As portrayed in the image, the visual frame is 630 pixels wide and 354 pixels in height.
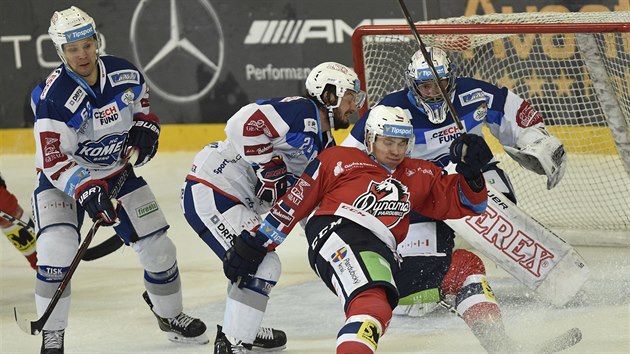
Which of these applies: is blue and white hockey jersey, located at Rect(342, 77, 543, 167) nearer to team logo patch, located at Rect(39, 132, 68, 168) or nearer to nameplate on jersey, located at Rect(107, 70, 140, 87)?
nameplate on jersey, located at Rect(107, 70, 140, 87)

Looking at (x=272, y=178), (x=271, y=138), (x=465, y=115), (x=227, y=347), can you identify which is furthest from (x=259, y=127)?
(x=465, y=115)

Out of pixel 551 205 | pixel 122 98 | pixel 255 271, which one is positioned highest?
pixel 122 98

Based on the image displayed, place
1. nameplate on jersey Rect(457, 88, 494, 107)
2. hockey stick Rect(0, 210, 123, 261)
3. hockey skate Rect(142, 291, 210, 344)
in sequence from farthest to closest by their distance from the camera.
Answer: hockey stick Rect(0, 210, 123, 261)
nameplate on jersey Rect(457, 88, 494, 107)
hockey skate Rect(142, 291, 210, 344)

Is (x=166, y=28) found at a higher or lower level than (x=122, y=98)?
lower

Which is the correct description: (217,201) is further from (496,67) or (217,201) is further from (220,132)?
(220,132)

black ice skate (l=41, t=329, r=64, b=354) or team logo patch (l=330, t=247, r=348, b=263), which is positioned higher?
team logo patch (l=330, t=247, r=348, b=263)

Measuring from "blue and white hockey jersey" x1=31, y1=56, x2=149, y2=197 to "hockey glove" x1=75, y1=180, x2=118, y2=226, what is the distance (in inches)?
1.6

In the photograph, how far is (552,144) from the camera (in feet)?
18.1

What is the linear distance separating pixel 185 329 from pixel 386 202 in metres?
1.30

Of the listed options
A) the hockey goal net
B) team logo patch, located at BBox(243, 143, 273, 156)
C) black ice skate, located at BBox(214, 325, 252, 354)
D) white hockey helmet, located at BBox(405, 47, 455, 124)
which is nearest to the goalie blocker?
white hockey helmet, located at BBox(405, 47, 455, 124)

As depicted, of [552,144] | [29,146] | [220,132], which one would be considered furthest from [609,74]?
[29,146]

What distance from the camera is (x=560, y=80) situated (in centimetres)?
727

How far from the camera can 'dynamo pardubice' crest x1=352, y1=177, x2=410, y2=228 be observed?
14.6 ft

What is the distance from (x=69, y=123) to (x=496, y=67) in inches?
114
